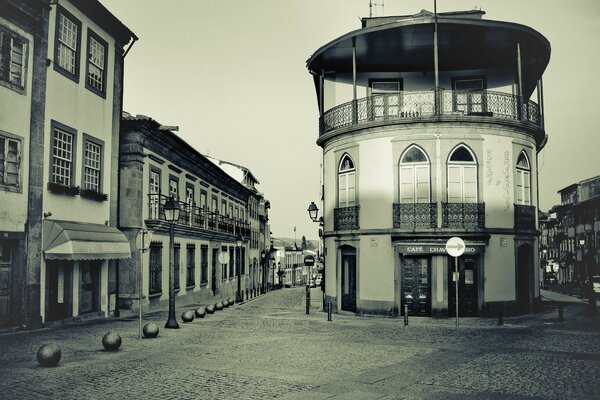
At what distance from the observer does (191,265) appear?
32.2m

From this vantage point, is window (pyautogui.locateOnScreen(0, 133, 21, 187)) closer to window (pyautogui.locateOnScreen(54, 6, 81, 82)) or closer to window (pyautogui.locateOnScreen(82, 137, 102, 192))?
window (pyautogui.locateOnScreen(54, 6, 81, 82))

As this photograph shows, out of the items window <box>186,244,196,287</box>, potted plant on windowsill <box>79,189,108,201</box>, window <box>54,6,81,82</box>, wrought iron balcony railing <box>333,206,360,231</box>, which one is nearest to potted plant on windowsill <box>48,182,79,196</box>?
potted plant on windowsill <box>79,189,108,201</box>

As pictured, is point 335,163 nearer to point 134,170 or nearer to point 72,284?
point 134,170

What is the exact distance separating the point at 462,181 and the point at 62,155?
45.7ft

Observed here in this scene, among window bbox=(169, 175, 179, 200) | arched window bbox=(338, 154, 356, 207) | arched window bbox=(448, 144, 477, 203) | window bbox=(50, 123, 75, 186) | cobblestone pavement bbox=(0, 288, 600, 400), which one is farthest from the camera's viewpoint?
window bbox=(169, 175, 179, 200)

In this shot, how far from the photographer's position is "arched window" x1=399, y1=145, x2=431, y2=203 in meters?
21.5

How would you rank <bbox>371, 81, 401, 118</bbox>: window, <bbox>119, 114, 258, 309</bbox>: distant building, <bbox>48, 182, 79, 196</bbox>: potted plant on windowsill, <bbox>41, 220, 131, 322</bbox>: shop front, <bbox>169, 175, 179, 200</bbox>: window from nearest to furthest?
→ <bbox>41, 220, 131, 322</bbox>: shop front
<bbox>48, 182, 79, 196</bbox>: potted plant on windowsill
<bbox>371, 81, 401, 118</bbox>: window
<bbox>119, 114, 258, 309</bbox>: distant building
<bbox>169, 175, 179, 200</bbox>: window

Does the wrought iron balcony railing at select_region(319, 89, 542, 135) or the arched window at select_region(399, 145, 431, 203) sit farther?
the wrought iron balcony railing at select_region(319, 89, 542, 135)

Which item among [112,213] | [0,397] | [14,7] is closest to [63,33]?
[14,7]

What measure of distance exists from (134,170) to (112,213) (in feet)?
9.02

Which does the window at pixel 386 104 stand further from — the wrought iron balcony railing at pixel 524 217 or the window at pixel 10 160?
the window at pixel 10 160

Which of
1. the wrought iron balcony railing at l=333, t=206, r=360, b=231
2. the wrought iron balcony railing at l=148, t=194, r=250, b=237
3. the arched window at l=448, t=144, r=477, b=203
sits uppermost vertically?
the arched window at l=448, t=144, r=477, b=203

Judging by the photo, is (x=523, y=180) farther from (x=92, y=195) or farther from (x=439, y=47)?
(x=92, y=195)

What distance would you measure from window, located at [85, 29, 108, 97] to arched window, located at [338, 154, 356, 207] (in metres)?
9.52
